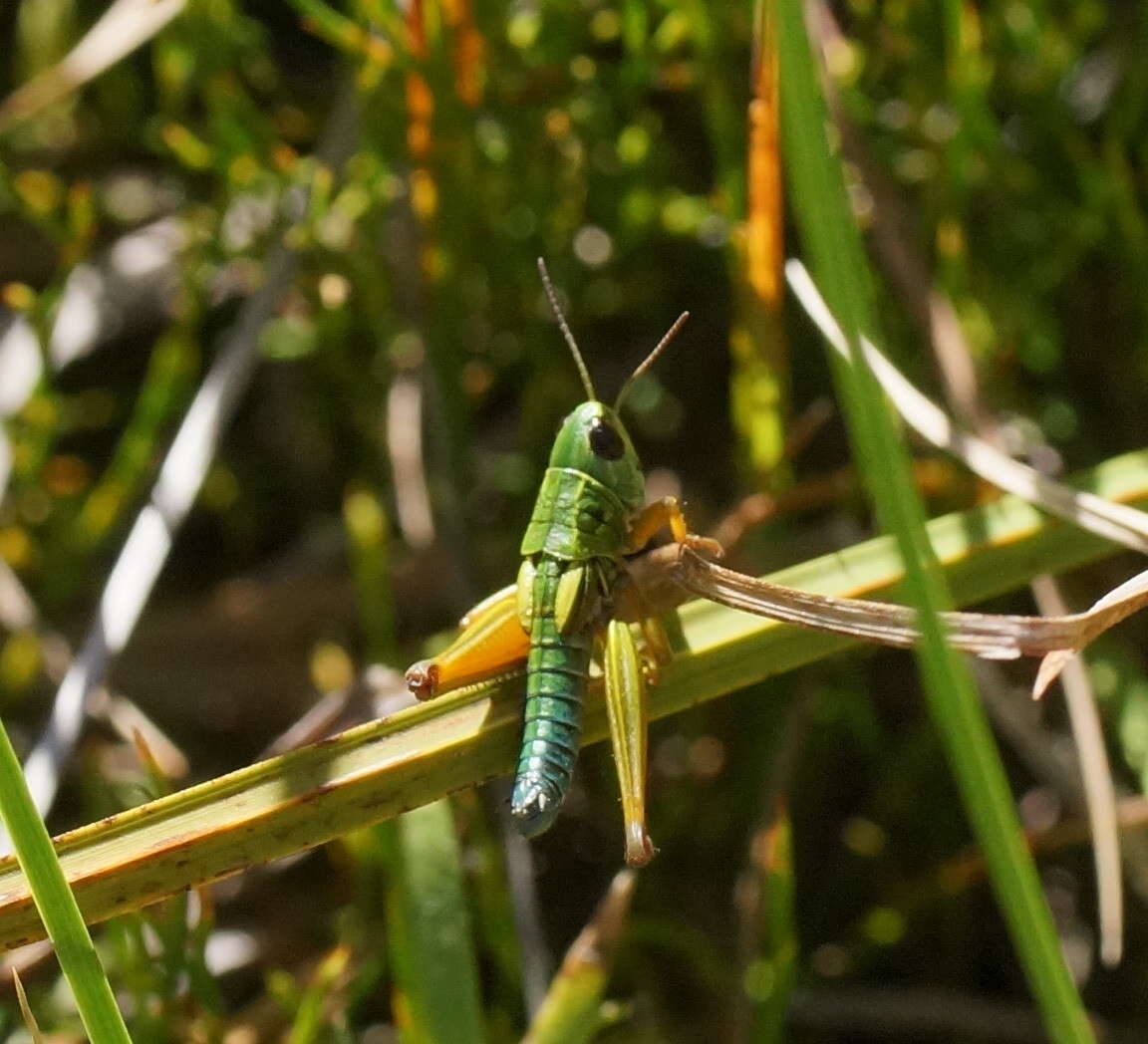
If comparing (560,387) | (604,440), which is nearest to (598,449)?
(604,440)

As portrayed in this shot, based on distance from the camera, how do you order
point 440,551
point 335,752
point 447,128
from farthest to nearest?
point 440,551
point 447,128
point 335,752

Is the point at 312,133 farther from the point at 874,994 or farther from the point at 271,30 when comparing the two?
the point at 874,994

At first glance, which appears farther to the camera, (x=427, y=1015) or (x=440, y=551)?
(x=440, y=551)

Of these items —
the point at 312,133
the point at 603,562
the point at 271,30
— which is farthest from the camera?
the point at 271,30

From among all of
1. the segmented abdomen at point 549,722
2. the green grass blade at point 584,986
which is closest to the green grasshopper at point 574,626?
the segmented abdomen at point 549,722

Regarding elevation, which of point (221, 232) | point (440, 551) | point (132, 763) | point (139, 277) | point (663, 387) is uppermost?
point (139, 277)

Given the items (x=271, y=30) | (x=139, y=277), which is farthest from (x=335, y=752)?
(x=271, y=30)
